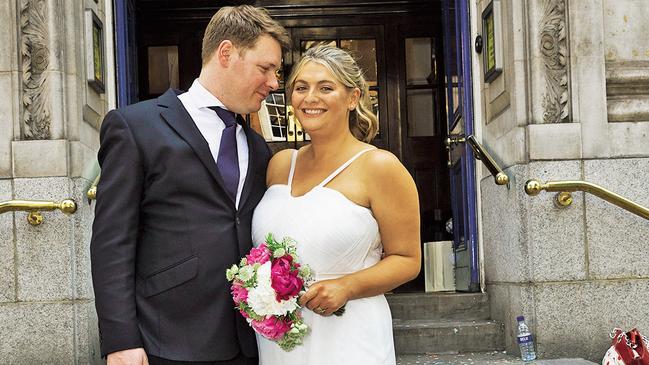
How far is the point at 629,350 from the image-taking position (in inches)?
201

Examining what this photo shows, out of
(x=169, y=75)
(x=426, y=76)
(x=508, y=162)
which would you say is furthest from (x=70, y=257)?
(x=426, y=76)

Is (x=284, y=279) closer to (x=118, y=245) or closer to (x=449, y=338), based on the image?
(x=118, y=245)

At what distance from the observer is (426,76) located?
10320 millimetres

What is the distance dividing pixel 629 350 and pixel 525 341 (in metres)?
0.75

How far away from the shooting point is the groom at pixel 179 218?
282cm

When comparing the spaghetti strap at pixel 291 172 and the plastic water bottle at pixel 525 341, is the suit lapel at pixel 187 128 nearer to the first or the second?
the spaghetti strap at pixel 291 172

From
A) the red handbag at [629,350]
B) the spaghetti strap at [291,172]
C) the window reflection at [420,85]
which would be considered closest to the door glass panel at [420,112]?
the window reflection at [420,85]

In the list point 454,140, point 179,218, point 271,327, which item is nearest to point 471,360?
point 454,140

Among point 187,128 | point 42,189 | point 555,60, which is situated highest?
point 555,60

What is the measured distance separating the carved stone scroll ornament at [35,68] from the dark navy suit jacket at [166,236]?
306 centimetres

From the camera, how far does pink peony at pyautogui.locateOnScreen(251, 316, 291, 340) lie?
2814 mm

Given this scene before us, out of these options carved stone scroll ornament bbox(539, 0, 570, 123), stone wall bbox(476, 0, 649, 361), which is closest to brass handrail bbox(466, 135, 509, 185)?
stone wall bbox(476, 0, 649, 361)

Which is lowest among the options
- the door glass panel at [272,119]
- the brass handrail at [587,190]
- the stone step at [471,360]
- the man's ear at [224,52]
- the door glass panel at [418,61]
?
the stone step at [471,360]

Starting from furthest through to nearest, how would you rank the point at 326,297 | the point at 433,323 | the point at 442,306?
the point at 442,306
the point at 433,323
the point at 326,297
